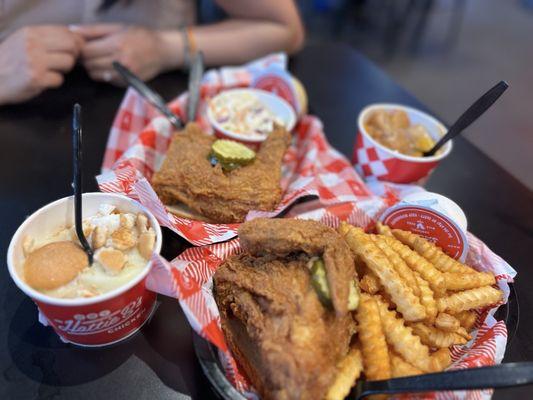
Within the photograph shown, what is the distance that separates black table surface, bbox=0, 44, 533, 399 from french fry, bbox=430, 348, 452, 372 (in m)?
0.21

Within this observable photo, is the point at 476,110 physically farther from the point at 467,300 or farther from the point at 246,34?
the point at 246,34

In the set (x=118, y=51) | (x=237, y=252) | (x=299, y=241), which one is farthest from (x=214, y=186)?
(x=118, y=51)

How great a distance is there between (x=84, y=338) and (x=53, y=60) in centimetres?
156

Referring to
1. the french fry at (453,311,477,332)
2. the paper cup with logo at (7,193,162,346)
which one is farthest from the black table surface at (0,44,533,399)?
the french fry at (453,311,477,332)

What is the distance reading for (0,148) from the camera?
192cm

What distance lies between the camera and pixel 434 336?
1240 mm

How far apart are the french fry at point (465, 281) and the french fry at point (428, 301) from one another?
84 mm

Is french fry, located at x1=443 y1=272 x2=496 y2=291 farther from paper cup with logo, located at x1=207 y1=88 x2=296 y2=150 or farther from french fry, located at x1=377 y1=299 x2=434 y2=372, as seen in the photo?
paper cup with logo, located at x1=207 y1=88 x2=296 y2=150

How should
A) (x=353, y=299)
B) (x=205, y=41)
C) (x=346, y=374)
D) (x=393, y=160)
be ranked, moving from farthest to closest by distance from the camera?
(x=205, y=41) < (x=393, y=160) < (x=353, y=299) < (x=346, y=374)

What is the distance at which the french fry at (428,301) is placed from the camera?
1.23 metres

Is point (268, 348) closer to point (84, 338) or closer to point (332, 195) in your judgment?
point (84, 338)

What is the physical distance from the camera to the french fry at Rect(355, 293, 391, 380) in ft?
3.72

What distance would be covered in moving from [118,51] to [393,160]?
1.57 m

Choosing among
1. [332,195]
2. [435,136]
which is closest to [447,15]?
[435,136]
